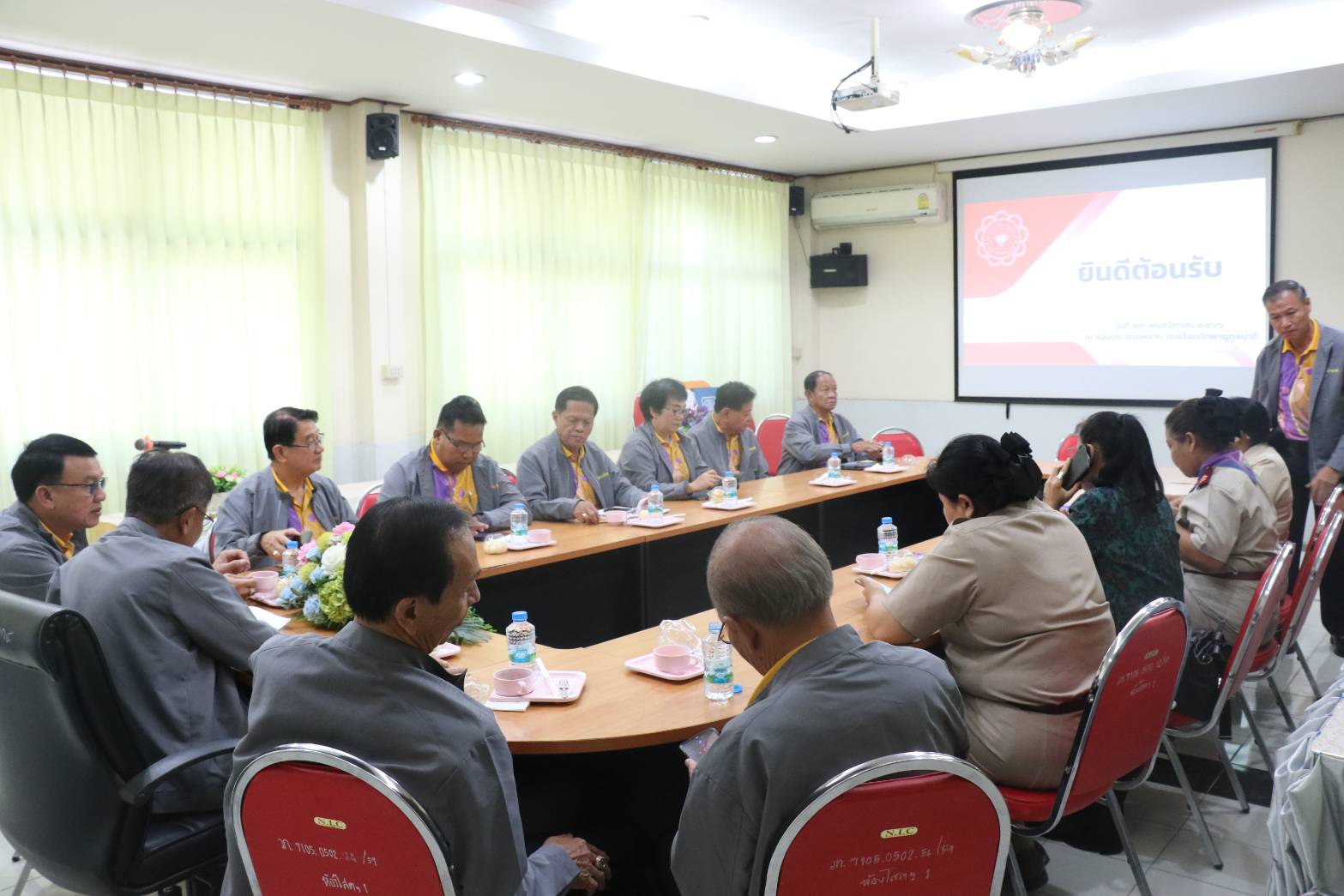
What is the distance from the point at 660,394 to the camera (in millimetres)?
5375

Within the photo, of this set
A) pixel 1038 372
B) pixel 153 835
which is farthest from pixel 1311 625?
pixel 153 835

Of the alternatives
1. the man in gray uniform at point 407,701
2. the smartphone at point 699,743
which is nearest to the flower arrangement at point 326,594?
the smartphone at point 699,743

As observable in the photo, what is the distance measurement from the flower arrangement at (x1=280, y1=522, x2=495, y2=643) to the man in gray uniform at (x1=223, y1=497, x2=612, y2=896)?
109 centimetres

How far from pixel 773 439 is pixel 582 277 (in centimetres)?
175

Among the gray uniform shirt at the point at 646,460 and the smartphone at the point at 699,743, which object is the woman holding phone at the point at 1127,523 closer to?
the smartphone at the point at 699,743

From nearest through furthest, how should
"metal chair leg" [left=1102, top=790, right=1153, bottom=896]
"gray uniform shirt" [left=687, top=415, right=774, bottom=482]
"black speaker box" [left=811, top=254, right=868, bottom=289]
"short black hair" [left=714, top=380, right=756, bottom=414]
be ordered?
"metal chair leg" [left=1102, top=790, right=1153, bottom=896], "short black hair" [left=714, top=380, right=756, bottom=414], "gray uniform shirt" [left=687, top=415, right=774, bottom=482], "black speaker box" [left=811, top=254, right=868, bottom=289]

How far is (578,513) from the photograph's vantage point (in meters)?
4.52

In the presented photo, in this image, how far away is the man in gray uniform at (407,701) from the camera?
1535 millimetres

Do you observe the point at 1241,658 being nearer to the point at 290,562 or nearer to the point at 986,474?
the point at 986,474

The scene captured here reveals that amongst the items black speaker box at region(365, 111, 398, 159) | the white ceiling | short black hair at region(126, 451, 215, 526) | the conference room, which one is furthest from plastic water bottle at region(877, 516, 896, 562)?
black speaker box at region(365, 111, 398, 159)

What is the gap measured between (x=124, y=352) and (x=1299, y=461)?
6.04 m

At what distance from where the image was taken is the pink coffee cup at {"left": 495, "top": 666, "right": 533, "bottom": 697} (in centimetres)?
235

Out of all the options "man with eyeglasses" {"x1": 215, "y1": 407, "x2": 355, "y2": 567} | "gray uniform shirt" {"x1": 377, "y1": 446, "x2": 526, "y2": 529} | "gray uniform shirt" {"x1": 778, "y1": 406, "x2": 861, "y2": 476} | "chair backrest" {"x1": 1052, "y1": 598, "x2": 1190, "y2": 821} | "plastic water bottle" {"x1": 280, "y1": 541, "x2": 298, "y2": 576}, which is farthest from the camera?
"gray uniform shirt" {"x1": 778, "y1": 406, "x2": 861, "y2": 476}

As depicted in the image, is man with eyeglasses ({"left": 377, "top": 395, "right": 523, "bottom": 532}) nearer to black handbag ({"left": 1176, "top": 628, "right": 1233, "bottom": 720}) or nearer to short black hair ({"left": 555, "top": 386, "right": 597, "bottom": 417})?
short black hair ({"left": 555, "top": 386, "right": 597, "bottom": 417})
